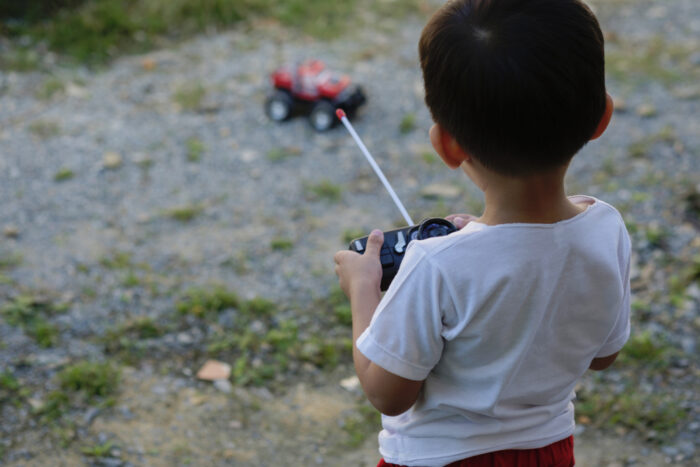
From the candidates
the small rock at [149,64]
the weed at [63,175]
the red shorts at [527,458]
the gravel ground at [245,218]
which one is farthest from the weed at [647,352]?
the small rock at [149,64]

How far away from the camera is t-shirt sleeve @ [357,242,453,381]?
105cm

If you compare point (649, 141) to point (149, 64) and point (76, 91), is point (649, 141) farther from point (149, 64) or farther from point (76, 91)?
point (76, 91)

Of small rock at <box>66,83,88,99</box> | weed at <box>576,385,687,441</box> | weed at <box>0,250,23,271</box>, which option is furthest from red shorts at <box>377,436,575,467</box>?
small rock at <box>66,83,88,99</box>

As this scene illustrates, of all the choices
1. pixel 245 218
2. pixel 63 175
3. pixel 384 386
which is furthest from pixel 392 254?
pixel 63 175

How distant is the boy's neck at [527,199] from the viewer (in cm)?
105

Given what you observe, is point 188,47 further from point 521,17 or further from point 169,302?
point 521,17

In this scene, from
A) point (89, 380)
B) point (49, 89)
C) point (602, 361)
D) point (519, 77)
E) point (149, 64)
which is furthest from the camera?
point (149, 64)

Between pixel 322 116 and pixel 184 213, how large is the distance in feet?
3.45

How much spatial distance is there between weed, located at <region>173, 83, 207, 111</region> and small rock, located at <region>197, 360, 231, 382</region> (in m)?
2.17

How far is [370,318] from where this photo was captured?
3.99ft

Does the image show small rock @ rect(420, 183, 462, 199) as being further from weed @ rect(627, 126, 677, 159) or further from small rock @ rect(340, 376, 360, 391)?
small rock @ rect(340, 376, 360, 391)

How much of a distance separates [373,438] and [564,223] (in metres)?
1.45

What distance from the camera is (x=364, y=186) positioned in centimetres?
366

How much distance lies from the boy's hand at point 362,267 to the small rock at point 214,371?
1.35 metres
